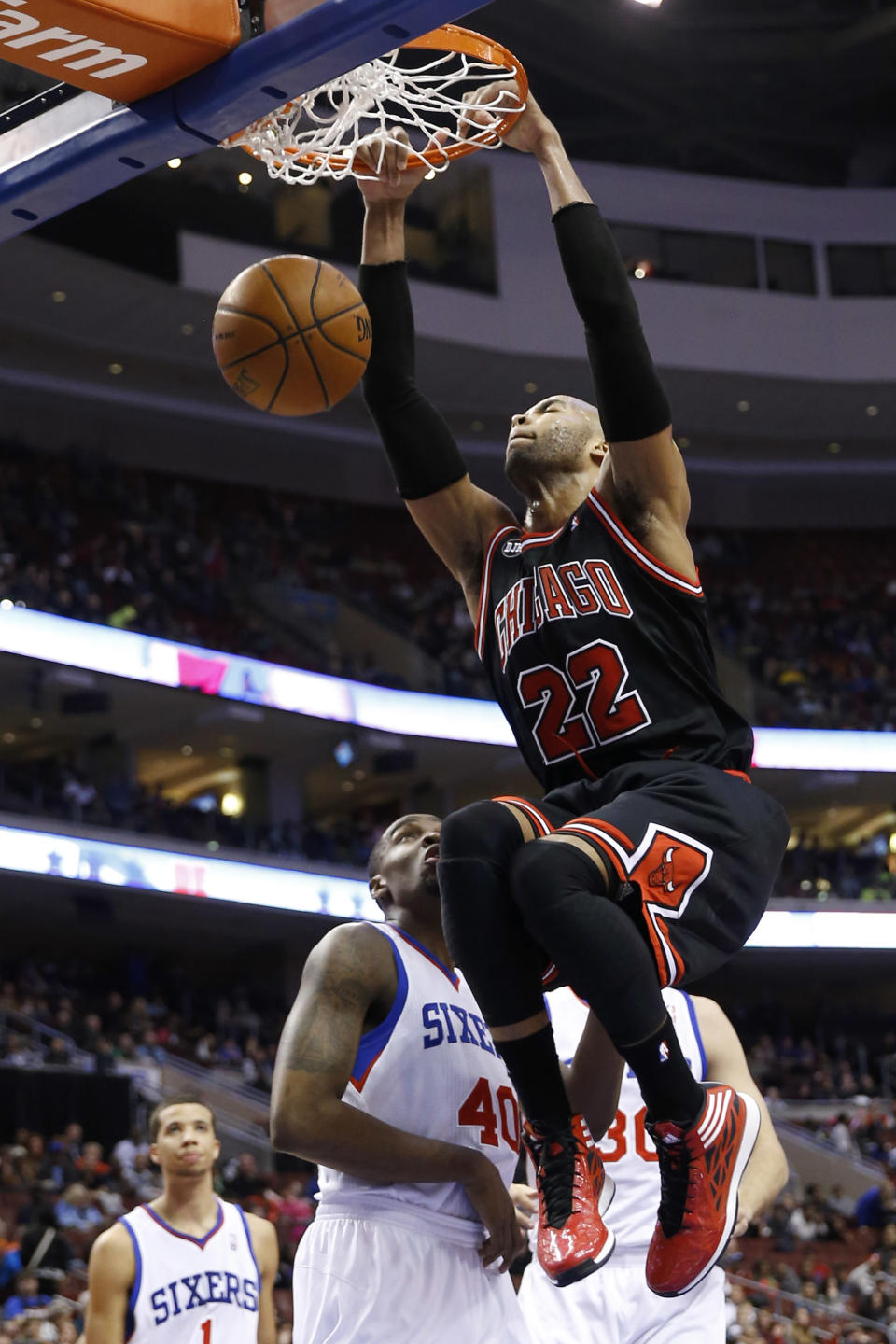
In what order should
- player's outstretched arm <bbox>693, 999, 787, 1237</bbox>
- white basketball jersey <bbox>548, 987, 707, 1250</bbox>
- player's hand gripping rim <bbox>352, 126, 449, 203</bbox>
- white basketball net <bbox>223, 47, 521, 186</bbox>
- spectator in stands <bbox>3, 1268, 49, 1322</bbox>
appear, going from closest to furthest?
player's outstretched arm <bbox>693, 999, 787, 1237</bbox>
white basketball net <bbox>223, 47, 521, 186</bbox>
player's hand gripping rim <bbox>352, 126, 449, 203</bbox>
white basketball jersey <bbox>548, 987, 707, 1250</bbox>
spectator in stands <bbox>3, 1268, 49, 1322</bbox>

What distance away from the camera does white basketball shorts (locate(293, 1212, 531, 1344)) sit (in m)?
4.10

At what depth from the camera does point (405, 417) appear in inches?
169

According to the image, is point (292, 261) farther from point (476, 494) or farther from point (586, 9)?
point (586, 9)

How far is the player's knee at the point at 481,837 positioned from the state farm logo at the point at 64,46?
1778 millimetres

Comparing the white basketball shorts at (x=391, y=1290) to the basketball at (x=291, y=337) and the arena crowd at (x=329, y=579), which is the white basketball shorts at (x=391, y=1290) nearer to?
the basketball at (x=291, y=337)

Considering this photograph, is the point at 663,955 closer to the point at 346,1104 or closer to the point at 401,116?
the point at 346,1104

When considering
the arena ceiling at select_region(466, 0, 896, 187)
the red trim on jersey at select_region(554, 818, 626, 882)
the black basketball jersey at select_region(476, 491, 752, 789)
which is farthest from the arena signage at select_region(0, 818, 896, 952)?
the red trim on jersey at select_region(554, 818, 626, 882)

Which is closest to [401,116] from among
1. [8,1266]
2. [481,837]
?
[481,837]

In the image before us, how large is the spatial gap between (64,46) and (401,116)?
1.29m

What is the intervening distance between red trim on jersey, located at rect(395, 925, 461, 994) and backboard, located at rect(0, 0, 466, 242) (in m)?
2.05

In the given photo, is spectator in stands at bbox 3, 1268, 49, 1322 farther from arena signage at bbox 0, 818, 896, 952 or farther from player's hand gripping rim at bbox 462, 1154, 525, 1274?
arena signage at bbox 0, 818, 896, 952

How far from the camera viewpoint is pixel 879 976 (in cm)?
3045

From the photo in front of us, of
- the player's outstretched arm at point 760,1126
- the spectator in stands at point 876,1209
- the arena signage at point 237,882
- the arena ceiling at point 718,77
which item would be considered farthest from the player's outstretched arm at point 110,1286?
the arena ceiling at point 718,77

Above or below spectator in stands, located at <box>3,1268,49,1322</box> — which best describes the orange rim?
above
